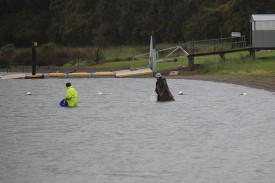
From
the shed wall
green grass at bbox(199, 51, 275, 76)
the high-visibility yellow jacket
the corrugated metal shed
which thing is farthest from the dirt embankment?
the high-visibility yellow jacket

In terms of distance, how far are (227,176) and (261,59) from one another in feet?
137

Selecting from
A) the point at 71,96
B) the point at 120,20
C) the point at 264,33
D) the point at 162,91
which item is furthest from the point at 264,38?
the point at 120,20

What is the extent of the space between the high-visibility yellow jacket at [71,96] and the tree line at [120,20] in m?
41.4

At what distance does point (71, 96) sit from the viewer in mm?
29188

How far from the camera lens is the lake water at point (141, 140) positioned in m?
13.7

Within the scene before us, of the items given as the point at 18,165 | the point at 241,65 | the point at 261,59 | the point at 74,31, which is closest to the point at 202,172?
the point at 18,165

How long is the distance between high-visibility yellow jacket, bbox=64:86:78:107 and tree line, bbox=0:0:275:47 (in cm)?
4145

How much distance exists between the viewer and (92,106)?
102ft

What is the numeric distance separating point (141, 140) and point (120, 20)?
83600 millimetres

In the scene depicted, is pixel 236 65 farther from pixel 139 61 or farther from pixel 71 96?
pixel 71 96

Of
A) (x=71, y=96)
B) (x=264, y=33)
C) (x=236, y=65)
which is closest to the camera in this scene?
(x=71, y=96)

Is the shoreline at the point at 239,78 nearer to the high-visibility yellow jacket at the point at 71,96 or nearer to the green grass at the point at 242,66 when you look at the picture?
the green grass at the point at 242,66

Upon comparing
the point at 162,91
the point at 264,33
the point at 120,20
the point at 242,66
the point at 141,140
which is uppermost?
the point at 120,20

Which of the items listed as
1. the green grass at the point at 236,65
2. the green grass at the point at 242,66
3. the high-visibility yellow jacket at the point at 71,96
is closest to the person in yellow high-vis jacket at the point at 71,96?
the high-visibility yellow jacket at the point at 71,96
